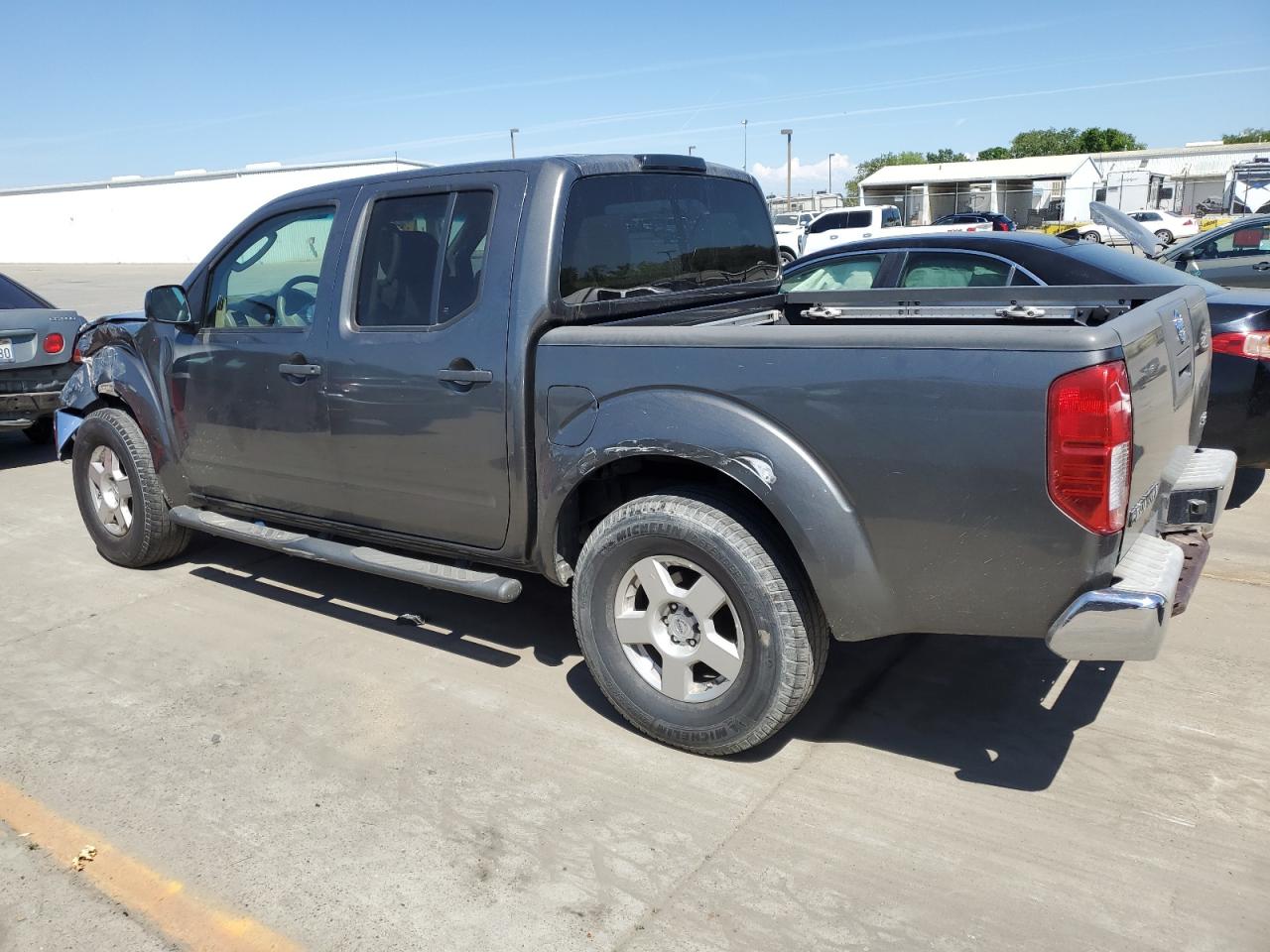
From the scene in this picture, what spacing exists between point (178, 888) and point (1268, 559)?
5.18 metres

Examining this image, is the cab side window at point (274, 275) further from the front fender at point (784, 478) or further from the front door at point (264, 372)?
Answer: the front fender at point (784, 478)

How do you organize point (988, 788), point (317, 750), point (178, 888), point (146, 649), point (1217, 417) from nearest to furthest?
point (178, 888) < point (988, 788) < point (317, 750) < point (146, 649) < point (1217, 417)

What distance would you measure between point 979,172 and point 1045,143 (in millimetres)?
47469

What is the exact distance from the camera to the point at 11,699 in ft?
13.6

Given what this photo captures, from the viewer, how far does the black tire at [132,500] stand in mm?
5344

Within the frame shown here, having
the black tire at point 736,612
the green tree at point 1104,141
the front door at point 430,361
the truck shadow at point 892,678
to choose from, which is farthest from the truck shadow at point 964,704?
the green tree at point 1104,141

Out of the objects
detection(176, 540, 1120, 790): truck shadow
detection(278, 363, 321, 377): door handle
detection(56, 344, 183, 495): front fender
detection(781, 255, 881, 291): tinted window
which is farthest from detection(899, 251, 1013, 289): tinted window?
detection(56, 344, 183, 495): front fender

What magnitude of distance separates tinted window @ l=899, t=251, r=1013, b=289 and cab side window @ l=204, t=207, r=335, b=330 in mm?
3644

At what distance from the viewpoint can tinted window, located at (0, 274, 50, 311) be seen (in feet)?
28.6

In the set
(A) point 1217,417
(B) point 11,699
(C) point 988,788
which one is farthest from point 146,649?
(A) point 1217,417

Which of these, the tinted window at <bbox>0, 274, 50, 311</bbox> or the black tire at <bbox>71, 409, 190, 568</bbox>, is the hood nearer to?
the black tire at <bbox>71, 409, 190, 568</bbox>

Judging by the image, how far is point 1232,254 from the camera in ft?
36.2

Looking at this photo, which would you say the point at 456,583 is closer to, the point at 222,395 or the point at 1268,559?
the point at 222,395

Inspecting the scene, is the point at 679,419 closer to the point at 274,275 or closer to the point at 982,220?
the point at 274,275
